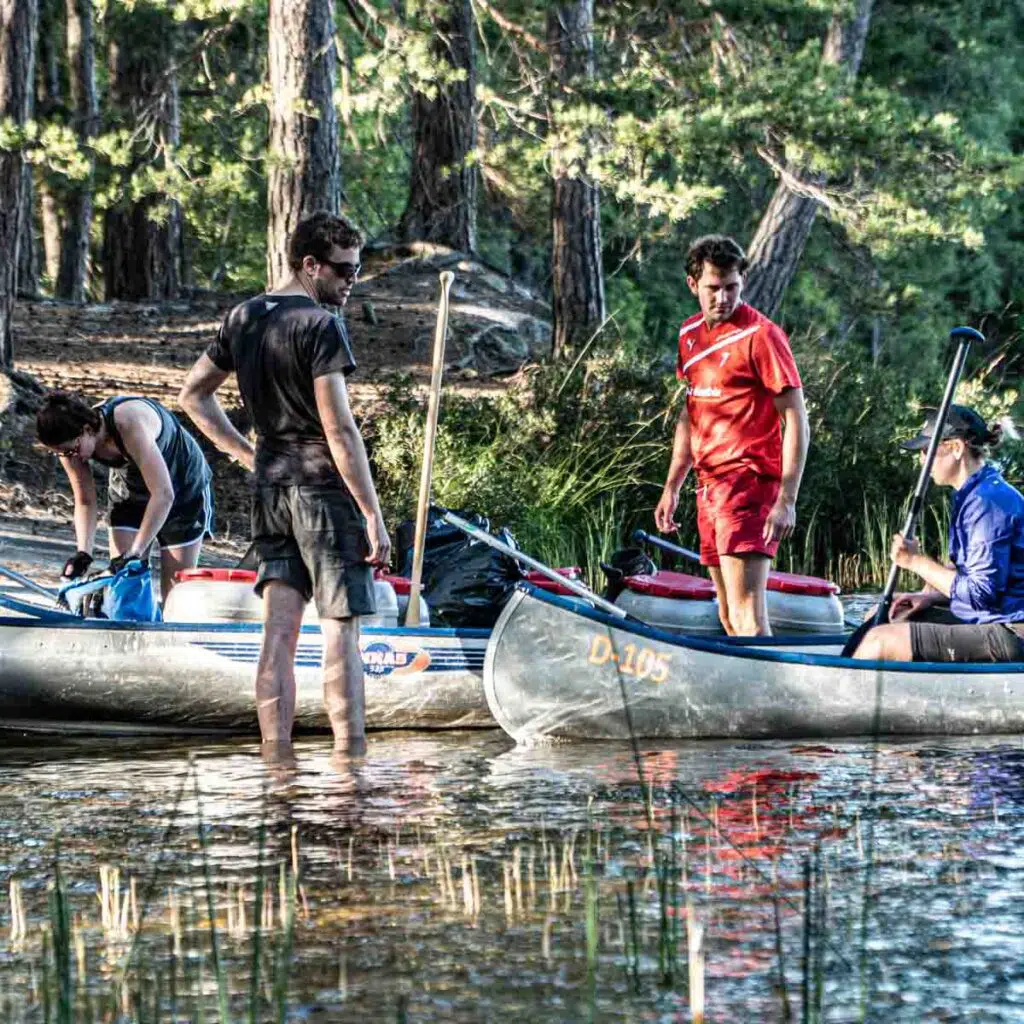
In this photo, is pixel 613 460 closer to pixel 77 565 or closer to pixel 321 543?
pixel 77 565

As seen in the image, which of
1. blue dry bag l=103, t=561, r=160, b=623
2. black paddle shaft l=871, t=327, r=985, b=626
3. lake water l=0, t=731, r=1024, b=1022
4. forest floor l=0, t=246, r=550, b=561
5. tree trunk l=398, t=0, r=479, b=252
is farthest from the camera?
tree trunk l=398, t=0, r=479, b=252

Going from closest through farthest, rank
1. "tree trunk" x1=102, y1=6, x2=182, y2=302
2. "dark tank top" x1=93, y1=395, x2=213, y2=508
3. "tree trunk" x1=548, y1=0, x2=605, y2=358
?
"dark tank top" x1=93, y1=395, x2=213, y2=508 → "tree trunk" x1=548, y1=0, x2=605, y2=358 → "tree trunk" x1=102, y1=6, x2=182, y2=302

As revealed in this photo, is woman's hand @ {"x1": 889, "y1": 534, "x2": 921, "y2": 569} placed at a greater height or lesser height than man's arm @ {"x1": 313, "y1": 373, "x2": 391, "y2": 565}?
lesser

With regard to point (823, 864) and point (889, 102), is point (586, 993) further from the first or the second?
point (889, 102)

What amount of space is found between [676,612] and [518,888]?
4.94 metres

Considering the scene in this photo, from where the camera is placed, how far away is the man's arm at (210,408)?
25.4 ft

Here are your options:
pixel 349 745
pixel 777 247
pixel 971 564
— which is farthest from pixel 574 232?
pixel 349 745

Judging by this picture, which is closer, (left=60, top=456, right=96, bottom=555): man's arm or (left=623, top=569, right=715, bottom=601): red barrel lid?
(left=60, top=456, right=96, bottom=555): man's arm

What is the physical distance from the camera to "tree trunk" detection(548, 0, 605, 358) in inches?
707

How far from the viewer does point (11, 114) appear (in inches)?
647

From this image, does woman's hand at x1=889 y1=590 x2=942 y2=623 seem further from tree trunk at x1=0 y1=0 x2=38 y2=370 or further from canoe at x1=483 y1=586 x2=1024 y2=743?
tree trunk at x1=0 y1=0 x2=38 y2=370

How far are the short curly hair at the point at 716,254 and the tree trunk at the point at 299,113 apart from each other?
24.1 feet

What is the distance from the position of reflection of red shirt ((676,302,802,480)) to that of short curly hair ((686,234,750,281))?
0.69 ft

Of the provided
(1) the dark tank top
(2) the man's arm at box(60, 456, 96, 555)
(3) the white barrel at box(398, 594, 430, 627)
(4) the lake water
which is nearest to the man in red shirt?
(4) the lake water
